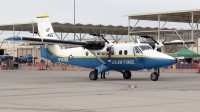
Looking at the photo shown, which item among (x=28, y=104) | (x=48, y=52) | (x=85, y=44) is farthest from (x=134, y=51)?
(x=28, y=104)

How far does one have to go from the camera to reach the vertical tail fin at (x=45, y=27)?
39062 mm

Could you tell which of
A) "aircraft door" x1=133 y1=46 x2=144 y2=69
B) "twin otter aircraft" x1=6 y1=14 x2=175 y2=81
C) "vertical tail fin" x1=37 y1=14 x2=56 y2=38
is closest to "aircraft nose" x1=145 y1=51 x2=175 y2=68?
"twin otter aircraft" x1=6 y1=14 x2=175 y2=81

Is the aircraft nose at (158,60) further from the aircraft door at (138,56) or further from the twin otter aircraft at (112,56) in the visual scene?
the aircraft door at (138,56)

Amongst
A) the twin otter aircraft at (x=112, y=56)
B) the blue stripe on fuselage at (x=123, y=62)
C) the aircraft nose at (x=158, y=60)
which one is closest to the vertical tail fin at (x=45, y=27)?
the blue stripe on fuselage at (x=123, y=62)

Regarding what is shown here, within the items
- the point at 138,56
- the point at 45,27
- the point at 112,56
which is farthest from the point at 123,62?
the point at 45,27

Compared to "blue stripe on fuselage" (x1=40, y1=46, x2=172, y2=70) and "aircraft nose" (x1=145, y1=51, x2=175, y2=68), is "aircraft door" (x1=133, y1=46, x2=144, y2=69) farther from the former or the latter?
"aircraft nose" (x1=145, y1=51, x2=175, y2=68)

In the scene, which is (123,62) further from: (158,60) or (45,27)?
(45,27)

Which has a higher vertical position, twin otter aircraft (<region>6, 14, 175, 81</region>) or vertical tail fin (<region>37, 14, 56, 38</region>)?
vertical tail fin (<region>37, 14, 56, 38</region>)

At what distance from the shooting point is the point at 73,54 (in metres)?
36.8

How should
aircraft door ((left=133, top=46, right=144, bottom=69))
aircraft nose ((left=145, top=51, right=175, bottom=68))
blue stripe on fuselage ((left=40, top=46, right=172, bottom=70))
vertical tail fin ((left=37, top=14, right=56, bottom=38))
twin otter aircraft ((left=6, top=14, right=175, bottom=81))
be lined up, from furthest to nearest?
vertical tail fin ((left=37, top=14, right=56, bottom=38)), aircraft door ((left=133, top=46, right=144, bottom=69)), twin otter aircraft ((left=6, top=14, right=175, bottom=81)), blue stripe on fuselage ((left=40, top=46, right=172, bottom=70)), aircraft nose ((left=145, top=51, right=175, bottom=68))

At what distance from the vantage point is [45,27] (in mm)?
39094

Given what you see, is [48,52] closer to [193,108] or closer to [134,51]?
[134,51]

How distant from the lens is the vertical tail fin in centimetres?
3906

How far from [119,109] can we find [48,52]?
24.9 metres
